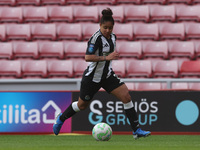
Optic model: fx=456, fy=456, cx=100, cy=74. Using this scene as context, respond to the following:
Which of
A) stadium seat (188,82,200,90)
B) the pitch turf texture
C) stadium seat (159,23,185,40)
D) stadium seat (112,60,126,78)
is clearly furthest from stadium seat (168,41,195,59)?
the pitch turf texture

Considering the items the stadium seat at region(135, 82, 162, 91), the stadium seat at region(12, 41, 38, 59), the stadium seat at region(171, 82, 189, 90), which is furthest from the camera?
the stadium seat at region(12, 41, 38, 59)

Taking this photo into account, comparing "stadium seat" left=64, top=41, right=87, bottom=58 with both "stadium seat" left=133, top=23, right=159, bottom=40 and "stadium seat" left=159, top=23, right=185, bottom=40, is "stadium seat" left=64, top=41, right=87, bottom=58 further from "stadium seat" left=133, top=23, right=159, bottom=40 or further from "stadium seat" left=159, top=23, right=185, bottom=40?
"stadium seat" left=159, top=23, right=185, bottom=40

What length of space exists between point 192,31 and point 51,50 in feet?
11.1

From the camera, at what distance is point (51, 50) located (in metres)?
10.3

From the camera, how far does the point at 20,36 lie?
10.9 m

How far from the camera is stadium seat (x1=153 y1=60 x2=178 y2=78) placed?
971 centimetres

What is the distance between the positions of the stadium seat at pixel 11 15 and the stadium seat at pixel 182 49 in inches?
→ 151

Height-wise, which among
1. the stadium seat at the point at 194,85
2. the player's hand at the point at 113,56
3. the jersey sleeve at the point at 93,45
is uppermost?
the jersey sleeve at the point at 93,45

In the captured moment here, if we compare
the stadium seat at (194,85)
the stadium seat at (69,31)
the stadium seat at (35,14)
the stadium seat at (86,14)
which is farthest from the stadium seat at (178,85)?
the stadium seat at (35,14)

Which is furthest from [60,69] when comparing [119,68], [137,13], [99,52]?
[99,52]

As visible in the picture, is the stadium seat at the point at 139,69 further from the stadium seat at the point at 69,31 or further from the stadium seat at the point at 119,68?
the stadium seat at the point at 69,31

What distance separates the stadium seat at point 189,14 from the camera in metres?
11.2

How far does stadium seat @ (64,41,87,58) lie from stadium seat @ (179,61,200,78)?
2.22 m

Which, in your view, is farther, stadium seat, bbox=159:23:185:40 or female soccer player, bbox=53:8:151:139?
stadium seat, bbox=159:23:185:40
